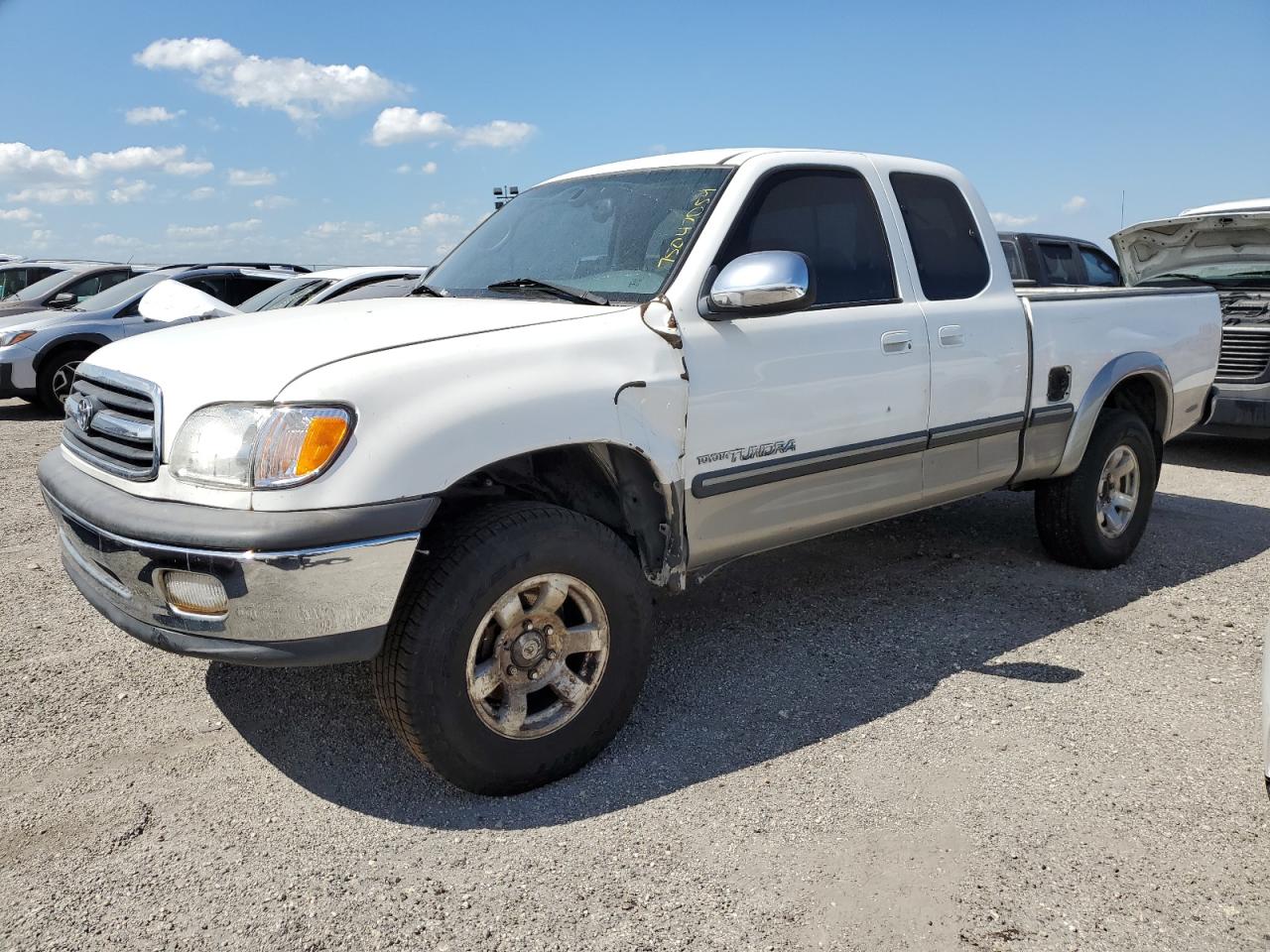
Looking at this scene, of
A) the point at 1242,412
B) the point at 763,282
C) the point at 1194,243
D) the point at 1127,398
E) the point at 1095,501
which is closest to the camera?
the point at 763,282

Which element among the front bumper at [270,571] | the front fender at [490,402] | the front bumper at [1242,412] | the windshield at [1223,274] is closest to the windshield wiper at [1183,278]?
the windshield at [1223,274]

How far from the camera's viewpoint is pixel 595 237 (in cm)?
372

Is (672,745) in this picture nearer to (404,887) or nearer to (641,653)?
(641,653)

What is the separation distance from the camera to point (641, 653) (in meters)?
3.20

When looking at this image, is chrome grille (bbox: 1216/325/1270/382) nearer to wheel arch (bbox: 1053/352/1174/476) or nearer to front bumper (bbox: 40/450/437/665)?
wheel arch (bbox: 1053/352/1174/476)

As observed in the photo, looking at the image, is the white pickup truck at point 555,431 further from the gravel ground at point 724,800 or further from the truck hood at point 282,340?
the gravel ground at point 724,800

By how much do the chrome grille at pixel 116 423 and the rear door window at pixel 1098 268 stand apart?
446 inches

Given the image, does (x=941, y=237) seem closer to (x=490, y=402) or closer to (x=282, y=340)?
(x=490, y=402)

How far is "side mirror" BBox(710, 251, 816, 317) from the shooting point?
314 centimetres

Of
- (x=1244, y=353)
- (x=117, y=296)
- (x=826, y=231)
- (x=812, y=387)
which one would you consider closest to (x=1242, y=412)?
(x=1244, y=353)

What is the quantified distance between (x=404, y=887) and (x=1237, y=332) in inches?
325

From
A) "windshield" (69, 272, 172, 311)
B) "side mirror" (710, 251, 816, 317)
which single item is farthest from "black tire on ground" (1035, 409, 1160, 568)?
"windshield" (69, 272, 172, 311)

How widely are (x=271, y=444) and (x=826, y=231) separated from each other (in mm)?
2258

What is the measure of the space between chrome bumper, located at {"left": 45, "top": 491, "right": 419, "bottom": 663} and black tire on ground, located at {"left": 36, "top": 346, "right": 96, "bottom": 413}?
31.7ft
